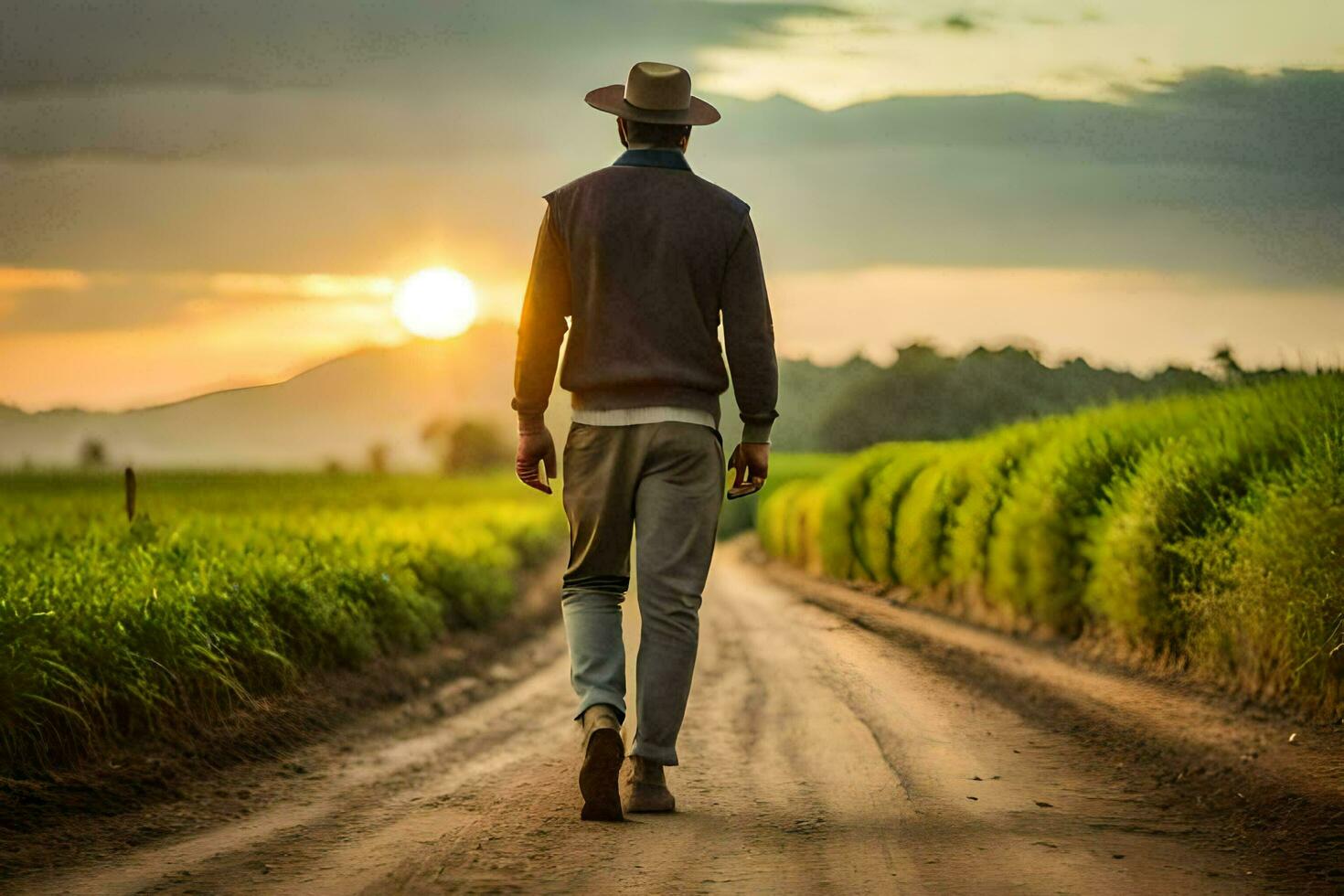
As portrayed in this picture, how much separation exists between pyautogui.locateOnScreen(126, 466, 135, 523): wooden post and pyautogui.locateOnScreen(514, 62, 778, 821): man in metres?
6.64

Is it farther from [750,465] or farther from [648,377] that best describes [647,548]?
[648,377]

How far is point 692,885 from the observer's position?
12.6 ft

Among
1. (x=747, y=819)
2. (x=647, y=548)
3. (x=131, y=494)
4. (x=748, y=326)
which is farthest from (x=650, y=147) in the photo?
(x=131, y=494)

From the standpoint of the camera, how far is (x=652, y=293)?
16.1 feet

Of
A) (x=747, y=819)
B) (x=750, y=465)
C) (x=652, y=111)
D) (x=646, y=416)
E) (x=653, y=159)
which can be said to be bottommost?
(x=747, y=819)

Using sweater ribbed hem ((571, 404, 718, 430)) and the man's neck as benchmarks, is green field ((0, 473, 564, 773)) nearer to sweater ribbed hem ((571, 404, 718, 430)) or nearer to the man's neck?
sweater ribbed hem ((571, 404, 718, 430))

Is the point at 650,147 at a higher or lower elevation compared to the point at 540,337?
higher

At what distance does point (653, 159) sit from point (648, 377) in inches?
32.0

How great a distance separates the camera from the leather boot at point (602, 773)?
4.69m

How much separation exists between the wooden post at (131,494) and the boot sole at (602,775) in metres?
6.94

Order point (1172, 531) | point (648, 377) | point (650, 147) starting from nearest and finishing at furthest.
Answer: point (648, 377) < point (650, 147) < point (1172, 531)

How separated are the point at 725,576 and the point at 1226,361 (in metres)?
15.9

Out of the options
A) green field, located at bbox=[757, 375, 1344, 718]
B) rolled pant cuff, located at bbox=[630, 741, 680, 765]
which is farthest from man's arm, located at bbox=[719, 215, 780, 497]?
green field, located at bbox=[757, 375, 1344, 718]

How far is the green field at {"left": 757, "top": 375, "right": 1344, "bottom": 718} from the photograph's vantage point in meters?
6.75
